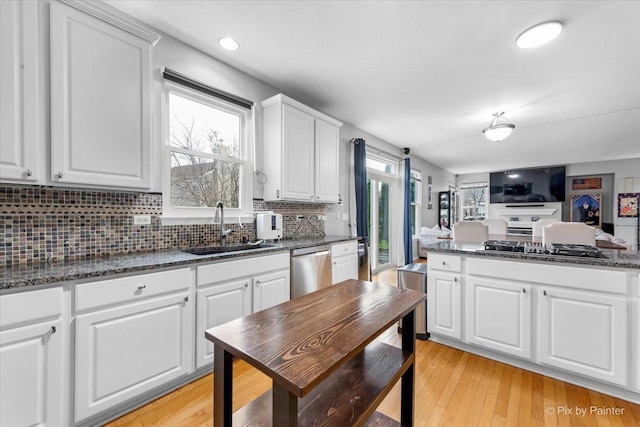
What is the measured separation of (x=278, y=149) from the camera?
285 centimetres

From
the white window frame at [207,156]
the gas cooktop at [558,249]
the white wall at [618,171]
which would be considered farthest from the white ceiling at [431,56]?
the white wall at [618,171]

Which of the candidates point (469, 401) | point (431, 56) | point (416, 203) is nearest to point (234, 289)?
point (469, 401)

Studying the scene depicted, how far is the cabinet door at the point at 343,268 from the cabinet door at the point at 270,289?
706 millimetres

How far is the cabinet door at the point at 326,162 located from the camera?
3.28 m

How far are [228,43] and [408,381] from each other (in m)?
2.81

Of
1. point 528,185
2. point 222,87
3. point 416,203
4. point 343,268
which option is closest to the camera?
point 222,87

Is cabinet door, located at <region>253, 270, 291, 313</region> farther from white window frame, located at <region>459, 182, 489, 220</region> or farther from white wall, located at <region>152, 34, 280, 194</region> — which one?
white window frame, located at <region>459, 182, 489, 220</region>

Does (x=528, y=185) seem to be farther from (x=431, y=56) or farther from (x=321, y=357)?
(x=321, y=357)

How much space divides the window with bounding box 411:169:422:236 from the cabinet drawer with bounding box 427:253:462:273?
4.43 metres

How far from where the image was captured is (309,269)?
2695 millimetres

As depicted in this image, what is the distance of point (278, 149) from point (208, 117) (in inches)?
28.9

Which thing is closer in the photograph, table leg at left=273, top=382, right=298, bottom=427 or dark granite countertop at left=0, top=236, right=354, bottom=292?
table leg at left=273, top=382, right=298, bottom=427

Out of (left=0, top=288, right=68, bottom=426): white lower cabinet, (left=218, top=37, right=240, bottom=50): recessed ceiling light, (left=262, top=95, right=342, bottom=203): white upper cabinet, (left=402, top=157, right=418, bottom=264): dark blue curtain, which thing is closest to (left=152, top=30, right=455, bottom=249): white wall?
(left=262, top=95, right=342, bottom=203): white upper cabinet

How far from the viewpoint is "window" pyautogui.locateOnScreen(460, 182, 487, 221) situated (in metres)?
9.29
